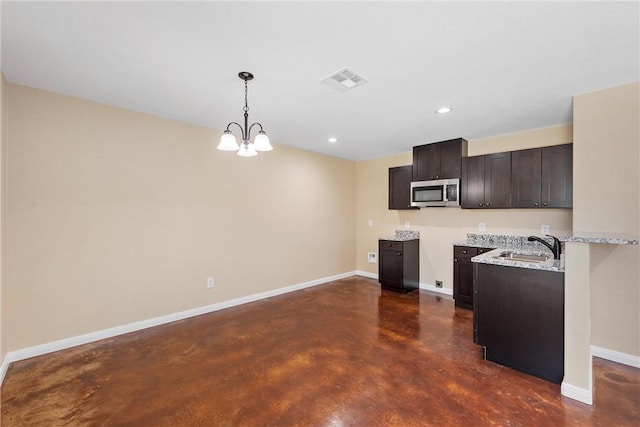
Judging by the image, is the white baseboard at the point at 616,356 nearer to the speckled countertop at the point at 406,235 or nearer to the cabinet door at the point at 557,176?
the cabinet door at the point at 557,176

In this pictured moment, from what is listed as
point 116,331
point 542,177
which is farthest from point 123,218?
A: point 542,177

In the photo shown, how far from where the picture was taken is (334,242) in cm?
553

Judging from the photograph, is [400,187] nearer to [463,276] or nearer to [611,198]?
[463,276]

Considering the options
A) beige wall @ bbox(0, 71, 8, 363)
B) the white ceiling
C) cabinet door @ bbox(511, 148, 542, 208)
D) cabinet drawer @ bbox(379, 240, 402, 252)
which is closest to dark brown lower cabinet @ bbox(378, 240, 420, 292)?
cabinet drawer @ bbox(379, 240, 402, 252)

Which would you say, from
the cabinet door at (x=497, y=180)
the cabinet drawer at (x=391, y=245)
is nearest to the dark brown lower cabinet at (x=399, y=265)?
the cabinet drawer at (x=391, y=245)

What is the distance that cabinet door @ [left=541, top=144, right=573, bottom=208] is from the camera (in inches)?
130

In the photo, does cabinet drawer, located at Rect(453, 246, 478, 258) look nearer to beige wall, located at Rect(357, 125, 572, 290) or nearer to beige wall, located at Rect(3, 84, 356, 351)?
beige wall, located at Rect(357, 125, 572, 290)

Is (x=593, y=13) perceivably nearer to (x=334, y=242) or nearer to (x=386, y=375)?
(x=386, y=375)

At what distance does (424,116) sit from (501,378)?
274 centimetres

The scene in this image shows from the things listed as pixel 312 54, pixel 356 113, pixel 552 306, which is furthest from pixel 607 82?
pixel 312 54

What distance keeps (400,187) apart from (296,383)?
377 cm

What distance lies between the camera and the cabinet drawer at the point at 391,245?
4602 millimetres

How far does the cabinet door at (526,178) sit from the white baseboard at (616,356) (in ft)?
5.49

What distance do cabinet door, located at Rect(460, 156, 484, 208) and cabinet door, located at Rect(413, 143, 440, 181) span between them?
16.0 inches
